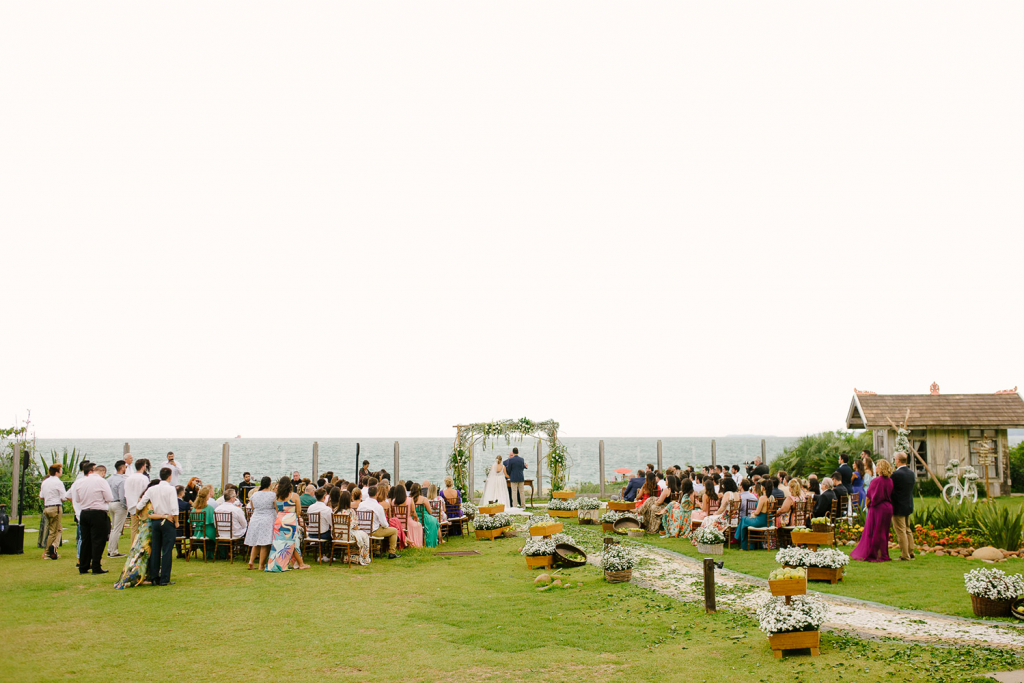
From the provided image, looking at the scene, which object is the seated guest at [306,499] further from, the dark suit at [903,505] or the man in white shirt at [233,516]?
the dark suit at [903,505]

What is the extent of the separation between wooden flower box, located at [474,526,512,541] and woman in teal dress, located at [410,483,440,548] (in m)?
1.18

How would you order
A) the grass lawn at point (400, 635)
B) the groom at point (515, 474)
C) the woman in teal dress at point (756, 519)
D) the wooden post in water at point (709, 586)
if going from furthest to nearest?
the groom at point (515, 474), the woman in teal dress at point (756, 519), the wooden post in water at point (709, 586), the grass lawn at point (400, 635)

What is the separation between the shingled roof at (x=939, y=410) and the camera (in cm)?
2289

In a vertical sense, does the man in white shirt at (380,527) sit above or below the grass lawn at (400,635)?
above

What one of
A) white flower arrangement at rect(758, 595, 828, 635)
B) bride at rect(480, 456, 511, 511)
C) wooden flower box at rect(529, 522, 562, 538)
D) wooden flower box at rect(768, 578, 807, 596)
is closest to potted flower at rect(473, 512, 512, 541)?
wooden flower box at rect(529, 522, 562, 538)

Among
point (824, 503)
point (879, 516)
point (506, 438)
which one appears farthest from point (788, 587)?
point (506, 438)

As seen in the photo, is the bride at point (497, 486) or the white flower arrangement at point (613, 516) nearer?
the white flower arrangement at point (613, 516)

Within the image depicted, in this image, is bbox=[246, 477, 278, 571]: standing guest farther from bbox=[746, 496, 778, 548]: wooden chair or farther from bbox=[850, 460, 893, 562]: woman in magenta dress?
bbox=[850, 460, 893, 562]: woman in magenta dress

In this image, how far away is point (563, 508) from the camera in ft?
64.7

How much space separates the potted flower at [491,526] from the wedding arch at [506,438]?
6.66m

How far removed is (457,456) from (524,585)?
1242cm

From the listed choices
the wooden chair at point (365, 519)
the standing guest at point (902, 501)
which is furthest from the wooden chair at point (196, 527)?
the standing guest at point (902, 501)

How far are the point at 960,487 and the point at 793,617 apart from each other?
14.5 m

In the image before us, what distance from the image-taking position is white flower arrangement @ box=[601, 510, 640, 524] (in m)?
16.2
